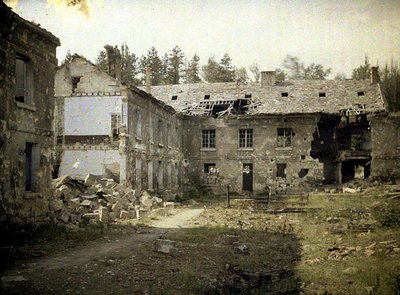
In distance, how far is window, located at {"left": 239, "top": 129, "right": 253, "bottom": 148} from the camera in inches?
1216

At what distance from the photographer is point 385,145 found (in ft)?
92.3

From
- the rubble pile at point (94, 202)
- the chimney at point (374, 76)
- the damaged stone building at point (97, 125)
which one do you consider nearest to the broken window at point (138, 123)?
the damaged stone building at point (97, 125)

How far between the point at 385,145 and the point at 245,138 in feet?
33.7

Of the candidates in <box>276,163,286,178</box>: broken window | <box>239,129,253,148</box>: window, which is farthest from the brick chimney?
<box>276,163,286,178</box>: broken window

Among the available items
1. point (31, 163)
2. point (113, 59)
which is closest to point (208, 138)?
point (113, 59)

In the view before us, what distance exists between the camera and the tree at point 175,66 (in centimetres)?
5344

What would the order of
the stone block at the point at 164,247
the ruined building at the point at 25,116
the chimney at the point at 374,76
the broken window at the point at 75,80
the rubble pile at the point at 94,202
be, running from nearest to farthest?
the stone block at the point at 164,247 < the ruined building at the point at 25,116 < the rubble pile at the point at 94,202 < the broken window at the point at 75,80 < the chimney at the point at 374,76

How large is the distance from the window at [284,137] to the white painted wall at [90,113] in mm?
14299

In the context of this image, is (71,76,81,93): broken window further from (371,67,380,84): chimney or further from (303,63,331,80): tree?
(303,63,331,80): tree

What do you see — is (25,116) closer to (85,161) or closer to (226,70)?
(85,161)

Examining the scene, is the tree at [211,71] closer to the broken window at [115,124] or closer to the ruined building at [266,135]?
the ruined building at [266,135]

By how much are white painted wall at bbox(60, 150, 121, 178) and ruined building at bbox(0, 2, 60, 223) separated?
6.62 metres

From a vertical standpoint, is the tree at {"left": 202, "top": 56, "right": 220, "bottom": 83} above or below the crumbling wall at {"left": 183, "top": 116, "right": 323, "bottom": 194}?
above

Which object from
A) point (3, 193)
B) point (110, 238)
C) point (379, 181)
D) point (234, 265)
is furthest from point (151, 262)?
point (379, 181)
